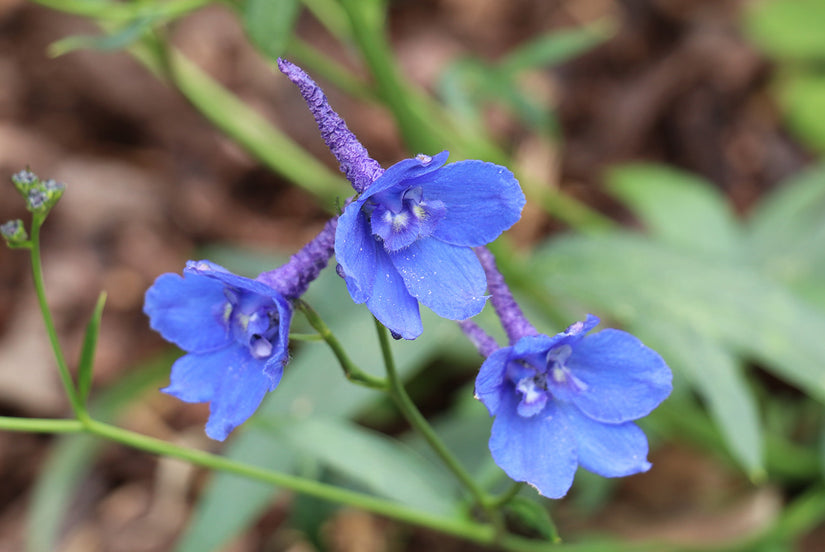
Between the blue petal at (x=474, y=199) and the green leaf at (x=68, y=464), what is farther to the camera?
the green leaf at (x=68, y=464)

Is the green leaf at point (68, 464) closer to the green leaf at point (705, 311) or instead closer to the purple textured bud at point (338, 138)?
the green leaf at point (705, 311)

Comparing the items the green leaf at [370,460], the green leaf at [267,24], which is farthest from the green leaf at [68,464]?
the green leaf at [267,24]

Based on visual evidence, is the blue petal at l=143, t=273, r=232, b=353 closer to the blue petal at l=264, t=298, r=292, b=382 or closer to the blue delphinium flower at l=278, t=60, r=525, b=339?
the blue petal at l=264, t=298, r=292, b=382

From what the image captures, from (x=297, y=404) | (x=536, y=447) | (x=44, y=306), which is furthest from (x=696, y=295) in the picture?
(x=44, y=306)

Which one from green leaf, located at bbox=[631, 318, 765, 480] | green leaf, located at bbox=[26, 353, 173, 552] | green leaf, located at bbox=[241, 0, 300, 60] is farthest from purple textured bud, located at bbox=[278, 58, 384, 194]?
green leaf, located at bbox=[26, 353, 173, 552]

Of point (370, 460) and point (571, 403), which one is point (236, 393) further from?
point (370, 460)
